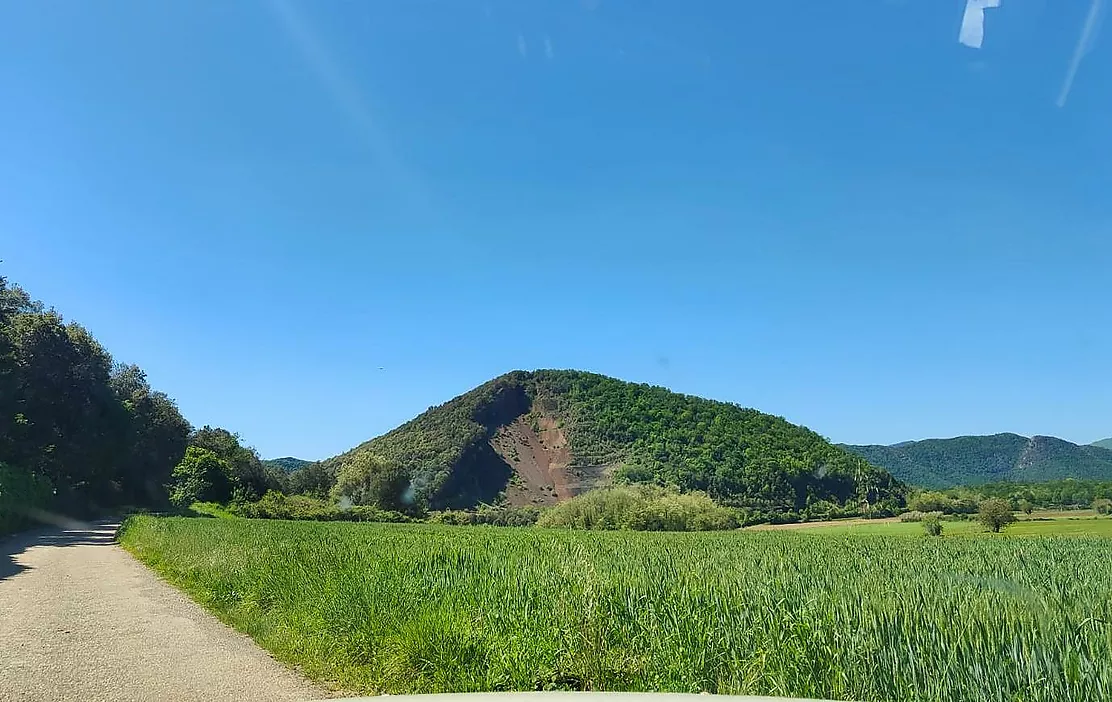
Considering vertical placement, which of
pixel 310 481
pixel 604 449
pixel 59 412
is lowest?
pixel 310 481

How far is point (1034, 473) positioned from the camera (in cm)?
17912

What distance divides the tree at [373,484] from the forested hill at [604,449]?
3.92 metres

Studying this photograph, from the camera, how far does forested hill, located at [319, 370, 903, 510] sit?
347 feet

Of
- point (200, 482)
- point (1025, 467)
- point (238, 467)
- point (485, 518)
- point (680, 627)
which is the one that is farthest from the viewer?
point (1025, 467)

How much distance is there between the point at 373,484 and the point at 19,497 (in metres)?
48.2

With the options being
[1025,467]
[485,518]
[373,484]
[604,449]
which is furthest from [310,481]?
[1025,467]

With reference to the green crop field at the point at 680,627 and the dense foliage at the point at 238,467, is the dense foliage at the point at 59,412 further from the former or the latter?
the green crop field at the point at 680,627

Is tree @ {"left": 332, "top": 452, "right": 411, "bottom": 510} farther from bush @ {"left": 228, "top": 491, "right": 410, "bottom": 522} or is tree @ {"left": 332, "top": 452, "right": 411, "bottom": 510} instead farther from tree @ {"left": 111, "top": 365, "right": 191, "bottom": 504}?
tree @ {"left": 111, "top": 365, "right": 191, "bottom": 504}

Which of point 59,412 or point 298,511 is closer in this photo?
point 59,412

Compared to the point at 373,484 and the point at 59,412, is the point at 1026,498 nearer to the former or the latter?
the point at 373,484

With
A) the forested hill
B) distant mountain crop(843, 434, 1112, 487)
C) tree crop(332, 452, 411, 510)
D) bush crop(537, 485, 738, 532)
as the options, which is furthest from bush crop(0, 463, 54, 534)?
distant mountain crop(843, 434, 1112, 487)

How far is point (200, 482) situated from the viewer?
7069 centimetres

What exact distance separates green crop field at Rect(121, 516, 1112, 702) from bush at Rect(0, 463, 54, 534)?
2851 cm

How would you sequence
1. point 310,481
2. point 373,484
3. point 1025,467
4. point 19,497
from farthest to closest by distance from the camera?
point 1025,467
point 310,481
point 373,484
point 19,497
